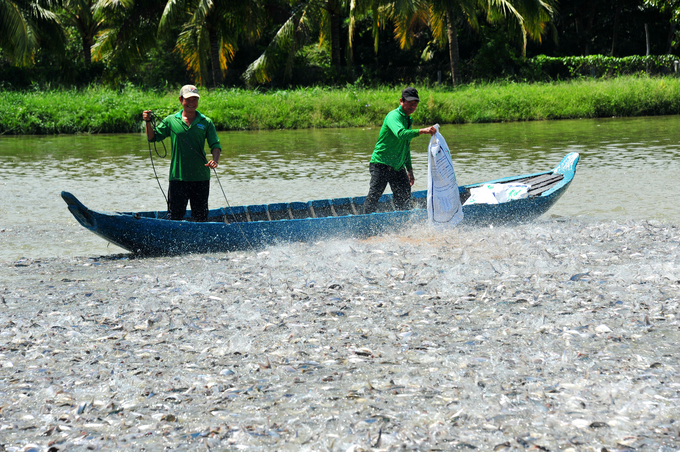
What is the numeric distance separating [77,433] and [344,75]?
107 feet

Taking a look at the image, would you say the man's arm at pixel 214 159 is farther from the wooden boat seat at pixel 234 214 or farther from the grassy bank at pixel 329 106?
the grassy bank at pixel 329 106

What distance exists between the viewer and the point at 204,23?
98.1 ft

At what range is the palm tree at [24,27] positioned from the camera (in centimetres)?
2541

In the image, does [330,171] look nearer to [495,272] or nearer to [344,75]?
[495,272]

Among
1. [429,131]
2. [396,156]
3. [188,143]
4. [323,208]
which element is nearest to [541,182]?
[396,156]

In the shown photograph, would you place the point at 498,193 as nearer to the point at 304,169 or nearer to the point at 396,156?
the point at 396,156

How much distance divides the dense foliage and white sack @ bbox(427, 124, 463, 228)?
2025cm

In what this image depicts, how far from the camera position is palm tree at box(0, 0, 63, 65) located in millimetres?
25406

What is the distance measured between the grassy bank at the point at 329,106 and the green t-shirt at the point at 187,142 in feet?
71.5

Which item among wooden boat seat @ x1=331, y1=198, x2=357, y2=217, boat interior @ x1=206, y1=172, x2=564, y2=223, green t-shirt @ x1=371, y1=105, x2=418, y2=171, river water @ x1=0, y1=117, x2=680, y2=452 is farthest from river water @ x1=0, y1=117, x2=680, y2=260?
green t-shirt @ x1=371, y1=105, x2=418, y2=171

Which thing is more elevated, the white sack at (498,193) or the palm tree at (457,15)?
the palm tree at (457,15)

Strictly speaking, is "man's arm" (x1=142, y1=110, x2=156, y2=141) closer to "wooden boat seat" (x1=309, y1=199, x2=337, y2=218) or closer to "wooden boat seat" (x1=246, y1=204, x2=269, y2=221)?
"wooden boat seat" (x1=246, y1=204, x2=269, y2=221)

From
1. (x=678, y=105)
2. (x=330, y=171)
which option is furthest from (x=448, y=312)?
(x=678, y=105)

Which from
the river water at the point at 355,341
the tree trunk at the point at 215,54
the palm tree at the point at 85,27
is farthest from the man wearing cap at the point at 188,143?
the palm tree at the point at 85,27
